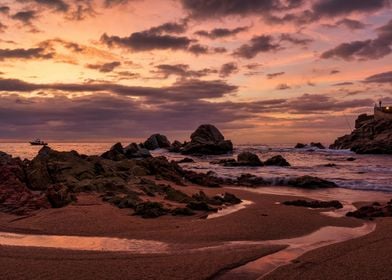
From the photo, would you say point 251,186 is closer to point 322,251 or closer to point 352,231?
point 352,231

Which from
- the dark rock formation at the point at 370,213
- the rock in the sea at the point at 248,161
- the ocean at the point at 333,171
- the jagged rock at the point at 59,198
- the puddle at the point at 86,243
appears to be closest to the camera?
the puddle at the point at 86,243

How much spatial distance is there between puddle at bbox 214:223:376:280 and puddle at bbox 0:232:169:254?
6.60ft

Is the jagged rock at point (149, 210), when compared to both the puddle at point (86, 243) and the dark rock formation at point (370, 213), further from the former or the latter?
the dark rock formation at point (370, 213)

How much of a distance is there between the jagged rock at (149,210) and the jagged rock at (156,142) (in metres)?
92.6

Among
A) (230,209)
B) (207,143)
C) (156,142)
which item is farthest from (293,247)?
(156,142)

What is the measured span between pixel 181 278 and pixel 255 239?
3.82 m

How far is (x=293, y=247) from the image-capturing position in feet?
30.5

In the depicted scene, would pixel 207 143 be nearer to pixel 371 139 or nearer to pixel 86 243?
pixel 371 139

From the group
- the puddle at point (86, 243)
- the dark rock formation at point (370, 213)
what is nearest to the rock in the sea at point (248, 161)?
the dark rock formation at point (370, 213)

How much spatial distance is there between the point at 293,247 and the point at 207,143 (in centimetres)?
7735

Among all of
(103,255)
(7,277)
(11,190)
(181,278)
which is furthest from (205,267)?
(11,190)

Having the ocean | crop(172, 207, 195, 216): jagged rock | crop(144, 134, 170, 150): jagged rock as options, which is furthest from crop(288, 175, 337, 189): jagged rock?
crop(144, 134, 170, 150): jagged rock

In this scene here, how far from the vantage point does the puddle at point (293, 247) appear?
7.06 metres

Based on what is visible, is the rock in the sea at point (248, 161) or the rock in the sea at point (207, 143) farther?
the rock in the sea at point (207, 143)
